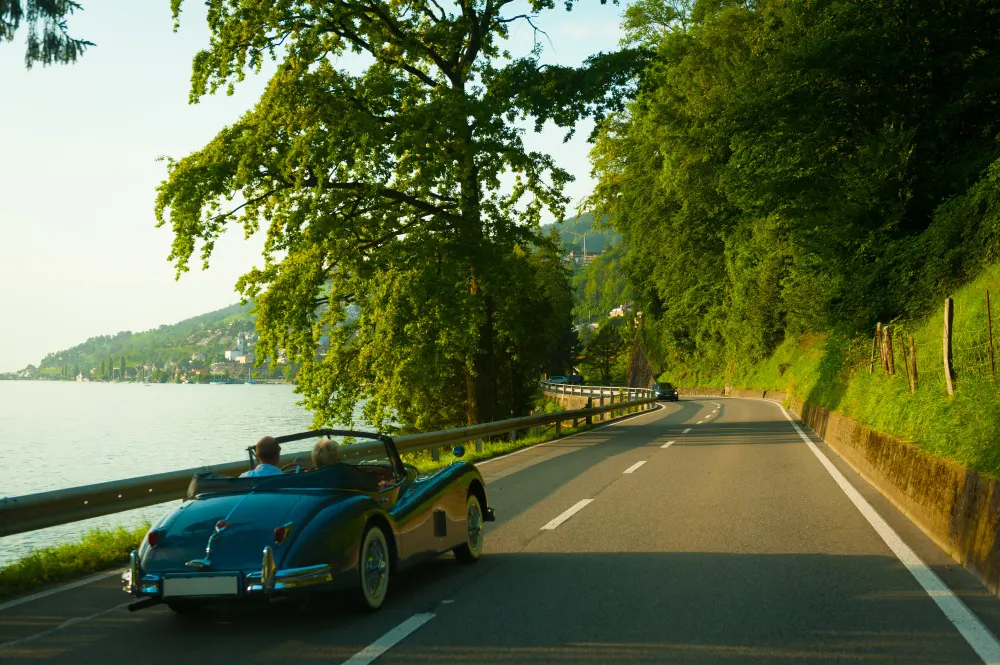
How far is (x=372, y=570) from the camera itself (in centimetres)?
600

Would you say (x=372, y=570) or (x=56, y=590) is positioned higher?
(x=372, y=570)

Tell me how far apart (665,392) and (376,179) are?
4020 centimetres

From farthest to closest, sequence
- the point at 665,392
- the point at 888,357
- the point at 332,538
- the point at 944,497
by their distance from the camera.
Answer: the point at 665,392
the point at 888,357
the point at 944,497
the point at 332,538

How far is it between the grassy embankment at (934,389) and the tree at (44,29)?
750cm

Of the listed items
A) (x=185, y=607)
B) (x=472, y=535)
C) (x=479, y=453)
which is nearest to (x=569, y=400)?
(x=479, y=453)

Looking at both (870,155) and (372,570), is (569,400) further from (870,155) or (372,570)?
(372,570)

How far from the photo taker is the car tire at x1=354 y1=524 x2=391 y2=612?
575cm

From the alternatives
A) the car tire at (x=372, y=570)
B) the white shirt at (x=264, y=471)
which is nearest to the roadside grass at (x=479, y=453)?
the white shirt at (x=264, y=471)

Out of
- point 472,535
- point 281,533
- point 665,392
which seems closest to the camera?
point 281,533

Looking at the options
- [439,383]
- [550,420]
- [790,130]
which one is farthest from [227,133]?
[790,130]

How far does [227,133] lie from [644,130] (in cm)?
2066

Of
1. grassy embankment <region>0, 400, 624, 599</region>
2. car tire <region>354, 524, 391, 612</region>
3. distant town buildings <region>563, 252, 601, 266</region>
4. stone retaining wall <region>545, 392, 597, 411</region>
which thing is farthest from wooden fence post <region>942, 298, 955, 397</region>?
stone retaining wall <region>545, 392, 597, 411</region>

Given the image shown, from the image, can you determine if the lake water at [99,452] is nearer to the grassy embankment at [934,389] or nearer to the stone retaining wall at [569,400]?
the grassy embankment at [934,389]

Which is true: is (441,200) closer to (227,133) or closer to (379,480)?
(227,133)
